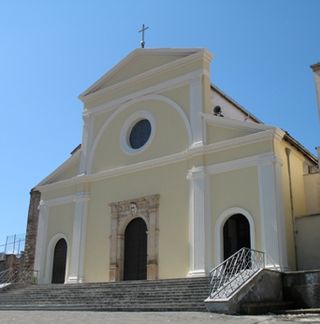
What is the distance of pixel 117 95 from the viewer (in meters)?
22.7

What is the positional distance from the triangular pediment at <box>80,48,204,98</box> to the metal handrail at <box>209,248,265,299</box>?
8.47 metres

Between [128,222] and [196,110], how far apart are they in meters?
5.32

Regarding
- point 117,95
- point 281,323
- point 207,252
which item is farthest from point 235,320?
point 117,95

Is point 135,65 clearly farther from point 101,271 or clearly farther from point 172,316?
point 172,316

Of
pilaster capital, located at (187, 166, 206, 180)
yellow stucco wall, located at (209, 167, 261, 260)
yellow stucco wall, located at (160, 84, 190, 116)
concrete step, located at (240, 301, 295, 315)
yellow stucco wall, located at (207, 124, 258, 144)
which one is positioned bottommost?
concrete step, located at (240, 301, 295, 315)

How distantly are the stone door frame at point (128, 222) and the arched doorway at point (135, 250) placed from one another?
0.18m

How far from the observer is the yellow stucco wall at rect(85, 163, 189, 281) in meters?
18.0

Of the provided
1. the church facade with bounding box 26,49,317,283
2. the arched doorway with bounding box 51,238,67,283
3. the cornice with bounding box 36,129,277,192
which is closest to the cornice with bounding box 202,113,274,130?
the church facade with bounding box 26,49,317,283

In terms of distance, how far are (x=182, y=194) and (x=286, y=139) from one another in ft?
14.1

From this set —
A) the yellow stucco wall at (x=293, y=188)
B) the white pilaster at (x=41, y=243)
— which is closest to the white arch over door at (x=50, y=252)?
the white pilaster at (x=41, y=243)

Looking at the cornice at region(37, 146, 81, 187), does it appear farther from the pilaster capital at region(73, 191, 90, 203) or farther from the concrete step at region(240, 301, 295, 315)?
the concrete step at region(240, 301, 295, 315)

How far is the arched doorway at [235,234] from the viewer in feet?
56.1

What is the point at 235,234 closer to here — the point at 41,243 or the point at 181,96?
the point at 181,96

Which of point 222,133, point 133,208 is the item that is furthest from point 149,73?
point 133,208
